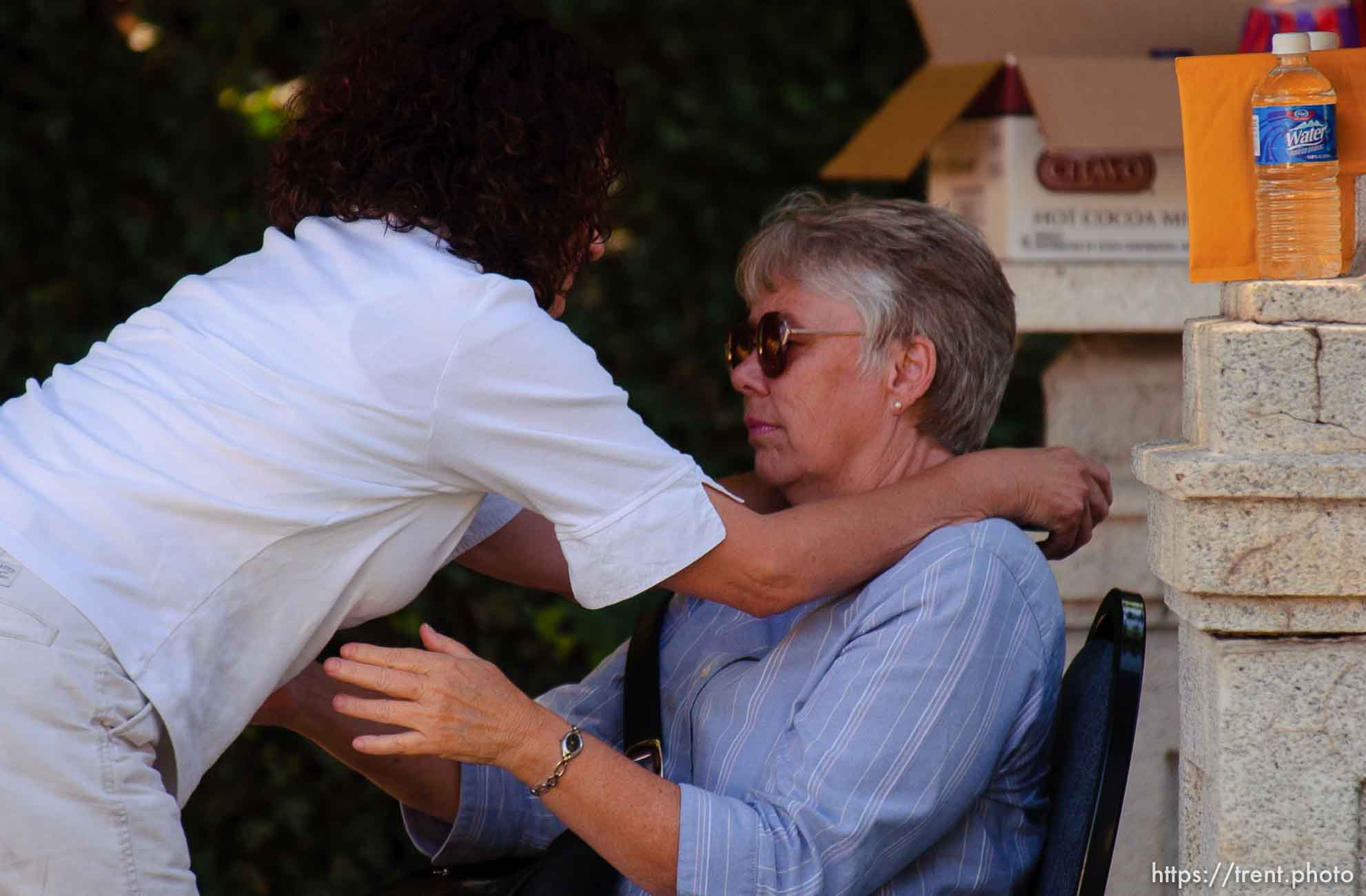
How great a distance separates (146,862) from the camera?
5.88 feet

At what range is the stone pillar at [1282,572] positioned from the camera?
5.51 feet

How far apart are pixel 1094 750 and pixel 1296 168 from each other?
0.73 metres

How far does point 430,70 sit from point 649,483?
0.63 metres

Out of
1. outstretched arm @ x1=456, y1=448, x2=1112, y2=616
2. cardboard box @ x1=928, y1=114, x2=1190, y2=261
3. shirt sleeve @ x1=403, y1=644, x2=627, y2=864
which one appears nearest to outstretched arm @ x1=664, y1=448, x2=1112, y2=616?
outstretched arm @ x1=456, y1=448, x2=1112, y2=616

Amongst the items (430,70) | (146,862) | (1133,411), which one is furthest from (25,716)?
(1133,411)

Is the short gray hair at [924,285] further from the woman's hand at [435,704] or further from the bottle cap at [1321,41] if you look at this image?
the woman's hand at [435,704]

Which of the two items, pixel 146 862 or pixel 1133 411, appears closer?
pixel 146 862

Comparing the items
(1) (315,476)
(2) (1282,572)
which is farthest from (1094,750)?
(1) (315,476)

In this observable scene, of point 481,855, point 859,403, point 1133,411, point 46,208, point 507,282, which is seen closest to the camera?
point 507,282

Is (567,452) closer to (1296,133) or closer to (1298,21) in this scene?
(1296,133)

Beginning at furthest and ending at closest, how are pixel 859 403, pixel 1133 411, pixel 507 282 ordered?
pixel 1133 411 < pixel 859 403 < pixel 507 282

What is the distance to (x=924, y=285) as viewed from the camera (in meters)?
2.33

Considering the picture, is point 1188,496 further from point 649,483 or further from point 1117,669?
point 649,483

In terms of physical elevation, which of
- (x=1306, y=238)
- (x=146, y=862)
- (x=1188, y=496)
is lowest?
(x=146, y=862)
